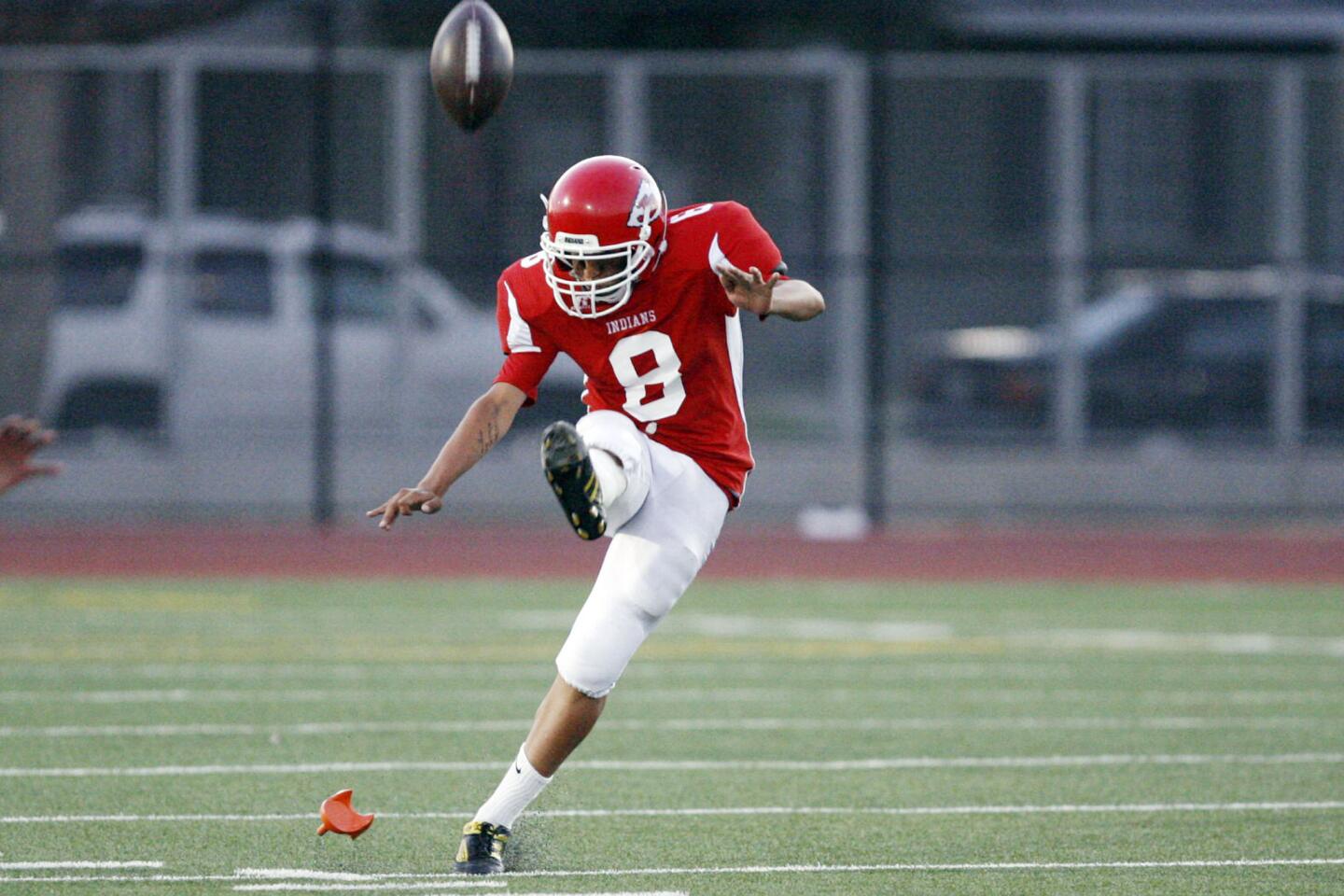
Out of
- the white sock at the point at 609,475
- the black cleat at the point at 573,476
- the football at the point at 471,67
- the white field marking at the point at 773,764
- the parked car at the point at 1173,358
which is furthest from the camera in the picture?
the parked car at the point at 1173,358

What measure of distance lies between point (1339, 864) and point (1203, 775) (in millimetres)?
1340

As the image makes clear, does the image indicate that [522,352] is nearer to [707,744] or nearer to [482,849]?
[482,849]

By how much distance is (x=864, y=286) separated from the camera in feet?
52.8

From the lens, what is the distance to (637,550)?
5125 millimetres

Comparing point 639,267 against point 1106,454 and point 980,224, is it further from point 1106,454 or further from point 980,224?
point 980,224

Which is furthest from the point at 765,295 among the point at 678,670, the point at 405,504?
the point at 678,670

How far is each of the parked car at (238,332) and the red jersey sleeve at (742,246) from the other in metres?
10.3

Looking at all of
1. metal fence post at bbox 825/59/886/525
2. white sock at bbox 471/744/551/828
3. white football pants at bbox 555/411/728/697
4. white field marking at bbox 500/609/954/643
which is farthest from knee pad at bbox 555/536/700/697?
metal fence post at bbox 825/59/886/525

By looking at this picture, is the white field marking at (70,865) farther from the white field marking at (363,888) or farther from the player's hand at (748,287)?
the player's hand at (748,287)

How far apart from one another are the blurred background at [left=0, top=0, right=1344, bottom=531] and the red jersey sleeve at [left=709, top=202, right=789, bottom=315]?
390 inches

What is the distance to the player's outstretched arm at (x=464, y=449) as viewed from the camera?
4.92 metres

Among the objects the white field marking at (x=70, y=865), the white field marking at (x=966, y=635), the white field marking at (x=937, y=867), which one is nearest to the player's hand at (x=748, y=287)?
the white field marking at (x=937, y=867)

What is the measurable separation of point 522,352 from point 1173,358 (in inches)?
474

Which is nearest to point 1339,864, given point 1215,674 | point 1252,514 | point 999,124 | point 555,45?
point 1215,674
